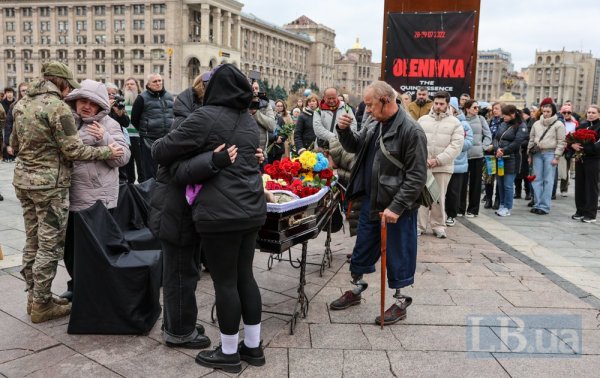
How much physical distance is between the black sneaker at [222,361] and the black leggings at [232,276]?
173 millimetres

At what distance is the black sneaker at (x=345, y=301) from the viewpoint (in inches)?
180

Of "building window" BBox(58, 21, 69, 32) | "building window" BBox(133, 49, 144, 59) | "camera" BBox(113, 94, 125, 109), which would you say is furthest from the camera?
"building window" BBox(58, 21, 69, 32)

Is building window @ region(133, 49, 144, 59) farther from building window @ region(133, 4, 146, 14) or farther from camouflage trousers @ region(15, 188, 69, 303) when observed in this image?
camouflage trousers @ region(15, 188, 69, 303)

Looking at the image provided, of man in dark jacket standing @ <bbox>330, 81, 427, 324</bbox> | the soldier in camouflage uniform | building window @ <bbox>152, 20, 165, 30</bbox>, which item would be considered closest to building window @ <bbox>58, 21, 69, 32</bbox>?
building window @ <bbox>152, 20, 165, 30</bbox>

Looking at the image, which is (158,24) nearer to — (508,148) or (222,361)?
(508,148)

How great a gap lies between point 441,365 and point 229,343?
1.43 metres

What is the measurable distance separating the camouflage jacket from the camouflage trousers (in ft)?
0.28

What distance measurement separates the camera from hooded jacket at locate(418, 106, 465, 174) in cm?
725

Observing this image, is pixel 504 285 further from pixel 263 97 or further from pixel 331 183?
pixel 263 97

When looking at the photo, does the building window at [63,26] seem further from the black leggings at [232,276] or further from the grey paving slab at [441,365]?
the grey paving slab at [441,365]

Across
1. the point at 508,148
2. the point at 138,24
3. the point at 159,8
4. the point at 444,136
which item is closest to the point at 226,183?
the point at 444,136

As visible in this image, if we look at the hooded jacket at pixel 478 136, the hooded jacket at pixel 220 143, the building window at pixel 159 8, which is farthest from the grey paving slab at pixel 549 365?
the building window at pixel 159 8

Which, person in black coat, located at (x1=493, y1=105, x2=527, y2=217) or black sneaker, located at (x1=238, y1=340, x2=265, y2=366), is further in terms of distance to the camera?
person in black coat, located at (x1=493, y1=105, x2=527, y2=217)

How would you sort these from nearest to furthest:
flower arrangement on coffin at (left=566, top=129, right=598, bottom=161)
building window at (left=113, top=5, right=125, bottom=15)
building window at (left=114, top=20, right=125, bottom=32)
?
flower arrangement on coffin at (left=566, top=129, right=598, bottom=161), building window at (left=113, top=5, right=125, bottom=15), building window at (left=114, top=20, right=125, bottom=32)
